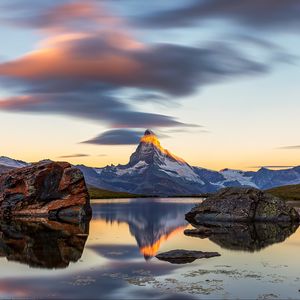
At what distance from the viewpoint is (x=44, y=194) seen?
119438mm

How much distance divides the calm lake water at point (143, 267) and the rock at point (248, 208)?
24.2 metres

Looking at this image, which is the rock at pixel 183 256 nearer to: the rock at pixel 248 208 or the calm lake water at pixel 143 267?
the calm lake water at pixel 143 267

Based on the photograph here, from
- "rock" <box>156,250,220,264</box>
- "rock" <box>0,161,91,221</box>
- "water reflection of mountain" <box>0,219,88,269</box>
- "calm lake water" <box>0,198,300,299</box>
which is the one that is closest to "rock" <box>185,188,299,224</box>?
"calm lake water" <box>0,198,300,299</box>

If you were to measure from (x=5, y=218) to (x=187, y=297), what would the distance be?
8831 cm

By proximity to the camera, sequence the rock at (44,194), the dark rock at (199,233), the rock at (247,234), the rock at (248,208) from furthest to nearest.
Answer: the rock at (44,194)
the rock at (248,208)
the dark rock at (199,233)
the rock at (247,234)

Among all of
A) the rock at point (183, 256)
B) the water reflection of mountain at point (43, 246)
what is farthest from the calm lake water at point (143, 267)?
the rock at point (183, 256)

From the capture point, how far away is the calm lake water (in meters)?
34.5

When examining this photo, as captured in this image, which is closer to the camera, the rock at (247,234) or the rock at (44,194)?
the rock at (247,234)

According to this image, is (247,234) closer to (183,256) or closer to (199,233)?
(199,233)

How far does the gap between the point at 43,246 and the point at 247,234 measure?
3048cm

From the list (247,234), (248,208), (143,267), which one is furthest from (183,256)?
(248,208)

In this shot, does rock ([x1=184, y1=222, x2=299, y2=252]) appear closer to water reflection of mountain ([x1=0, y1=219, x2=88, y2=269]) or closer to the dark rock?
the dark rock

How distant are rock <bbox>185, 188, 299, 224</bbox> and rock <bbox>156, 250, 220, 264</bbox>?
46235mm

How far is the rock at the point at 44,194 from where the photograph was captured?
11812cm
